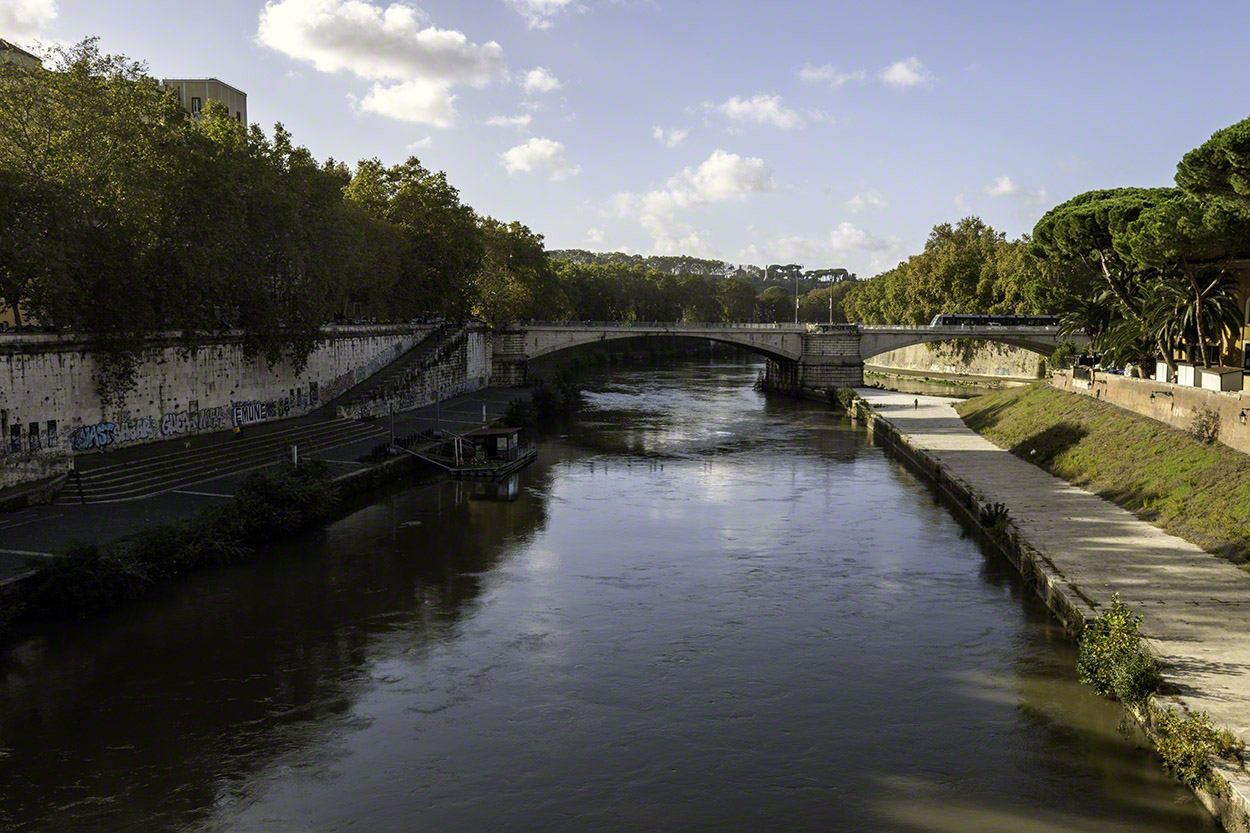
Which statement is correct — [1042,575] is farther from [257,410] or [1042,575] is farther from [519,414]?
[519,414]

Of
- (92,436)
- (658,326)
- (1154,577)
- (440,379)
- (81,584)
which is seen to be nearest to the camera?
(81,584)

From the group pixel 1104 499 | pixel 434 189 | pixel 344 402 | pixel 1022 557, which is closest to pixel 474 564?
pixel 1022 557

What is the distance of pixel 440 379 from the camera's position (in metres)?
70.4

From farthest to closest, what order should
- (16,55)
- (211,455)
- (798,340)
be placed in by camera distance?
(798,340) < (16,55) < (211,455)

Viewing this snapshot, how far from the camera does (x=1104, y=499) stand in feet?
117

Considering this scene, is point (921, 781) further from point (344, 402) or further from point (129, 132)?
point (344, 402)

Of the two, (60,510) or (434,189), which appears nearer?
(60,510)

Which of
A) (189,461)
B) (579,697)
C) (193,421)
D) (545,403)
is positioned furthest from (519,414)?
(579,697)

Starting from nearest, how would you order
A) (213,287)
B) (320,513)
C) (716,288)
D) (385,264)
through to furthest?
(320,513) → (213,287) → (385,264) → (716,288)

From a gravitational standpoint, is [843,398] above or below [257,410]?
below

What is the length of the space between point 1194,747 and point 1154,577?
10.5 meters

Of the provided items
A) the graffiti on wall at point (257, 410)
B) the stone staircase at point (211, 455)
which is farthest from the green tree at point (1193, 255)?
the graffiti on wall at point (257, 410)

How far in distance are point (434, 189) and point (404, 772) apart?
60.4 metres

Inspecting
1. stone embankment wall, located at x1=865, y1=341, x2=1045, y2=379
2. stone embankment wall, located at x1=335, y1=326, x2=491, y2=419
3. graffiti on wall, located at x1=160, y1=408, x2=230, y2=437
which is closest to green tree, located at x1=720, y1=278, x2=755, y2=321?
stone embankment wall, located at x1=865, y1=341, x2=1045, y2=379
